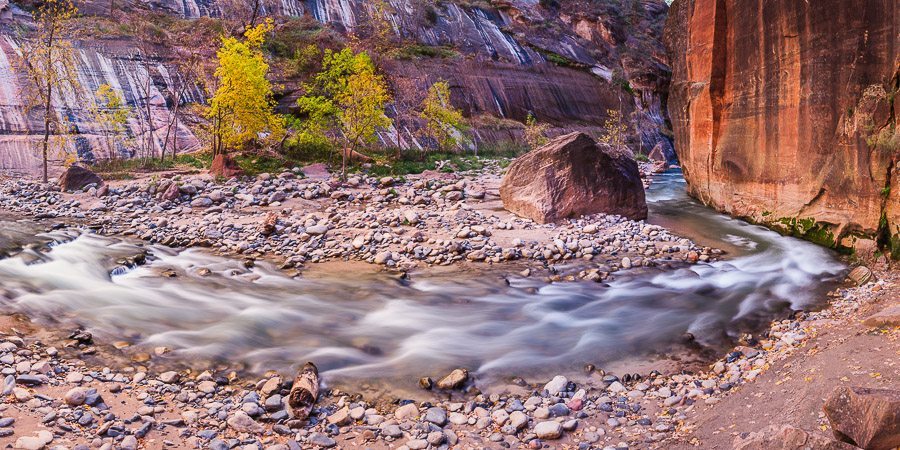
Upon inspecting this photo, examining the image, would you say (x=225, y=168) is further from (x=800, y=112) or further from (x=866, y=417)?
(x=866, y=417)

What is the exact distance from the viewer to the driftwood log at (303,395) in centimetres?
536

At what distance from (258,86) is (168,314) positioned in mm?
14624

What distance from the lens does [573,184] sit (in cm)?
1409

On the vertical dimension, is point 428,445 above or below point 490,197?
below

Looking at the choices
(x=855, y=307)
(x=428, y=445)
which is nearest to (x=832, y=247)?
(x=855, y=307)

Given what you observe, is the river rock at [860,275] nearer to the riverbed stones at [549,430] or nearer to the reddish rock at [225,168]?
the riverbed stones at [549,430]

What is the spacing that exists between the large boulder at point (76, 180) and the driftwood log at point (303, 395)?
1549cm

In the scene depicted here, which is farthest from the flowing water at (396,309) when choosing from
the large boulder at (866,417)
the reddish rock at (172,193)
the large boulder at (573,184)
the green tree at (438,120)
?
the green tree at (438,120)

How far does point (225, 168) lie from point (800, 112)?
1696cm

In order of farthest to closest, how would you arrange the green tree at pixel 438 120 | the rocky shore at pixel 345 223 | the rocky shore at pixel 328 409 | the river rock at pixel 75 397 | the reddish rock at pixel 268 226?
the green tree at pixel 438 120
the reddish rock at pixel 268 226
the rocky shore at pixel 345 223
the river rock at pixel 75 397
the rocky shore at pixel 328 409

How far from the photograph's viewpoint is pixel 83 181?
1759cm

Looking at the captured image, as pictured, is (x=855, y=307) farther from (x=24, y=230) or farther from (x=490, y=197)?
(x=24, y=230)

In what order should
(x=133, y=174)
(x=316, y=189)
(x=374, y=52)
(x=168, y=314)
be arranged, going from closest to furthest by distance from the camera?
(x=168, y=314)
(x=316, y=189)
(x=133, y=174)
(x=374, y=52)

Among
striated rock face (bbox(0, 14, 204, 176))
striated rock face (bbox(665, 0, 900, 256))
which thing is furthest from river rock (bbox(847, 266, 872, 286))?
striated rock face (bbox(0, 14, 204, 176))
